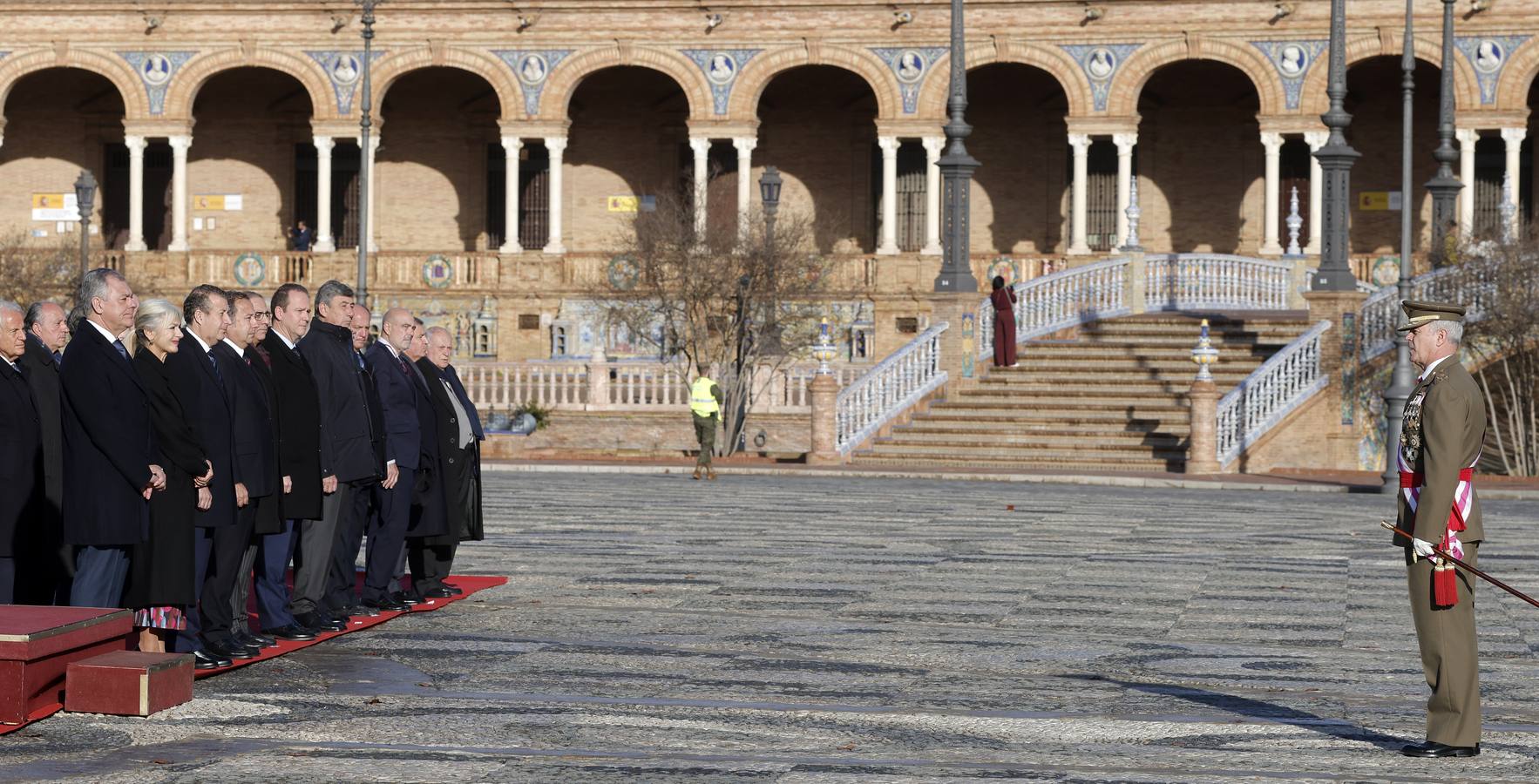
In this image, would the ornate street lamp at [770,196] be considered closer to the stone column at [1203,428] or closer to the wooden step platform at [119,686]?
the stone column at [1203,428]

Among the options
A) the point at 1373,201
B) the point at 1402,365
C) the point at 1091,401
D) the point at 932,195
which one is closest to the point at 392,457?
the point at 1402,365

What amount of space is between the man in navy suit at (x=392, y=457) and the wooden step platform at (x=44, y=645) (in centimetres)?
285

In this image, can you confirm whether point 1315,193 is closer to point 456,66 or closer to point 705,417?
point 456,66

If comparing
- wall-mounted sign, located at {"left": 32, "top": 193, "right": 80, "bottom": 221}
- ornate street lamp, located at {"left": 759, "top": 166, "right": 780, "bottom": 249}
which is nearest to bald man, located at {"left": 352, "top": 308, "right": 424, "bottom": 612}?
ornate street lamp, located at {"left": 759, "top": 166, "right": 780, "bottom": 249}

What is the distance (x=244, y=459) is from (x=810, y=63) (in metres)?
33.3

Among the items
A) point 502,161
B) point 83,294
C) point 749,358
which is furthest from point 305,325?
point 502,161

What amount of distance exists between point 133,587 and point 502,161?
38.3 m

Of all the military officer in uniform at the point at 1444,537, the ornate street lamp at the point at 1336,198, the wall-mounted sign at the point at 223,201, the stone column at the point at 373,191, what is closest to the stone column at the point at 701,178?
the stone column at the point at 373,191

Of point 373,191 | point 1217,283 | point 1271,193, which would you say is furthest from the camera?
point 373,191

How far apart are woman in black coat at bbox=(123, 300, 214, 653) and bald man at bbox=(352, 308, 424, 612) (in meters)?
2.33

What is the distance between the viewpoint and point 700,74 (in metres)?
43.6

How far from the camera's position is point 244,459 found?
1074 centimetres

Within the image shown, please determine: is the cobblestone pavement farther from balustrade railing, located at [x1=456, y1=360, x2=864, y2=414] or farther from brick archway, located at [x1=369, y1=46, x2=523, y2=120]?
brick archway, located at [x1=369, y1=46, x2=523, y2=120]

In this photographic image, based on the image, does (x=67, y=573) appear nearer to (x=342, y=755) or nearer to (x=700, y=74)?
(x=342, y=755)
